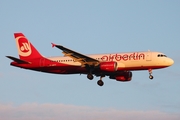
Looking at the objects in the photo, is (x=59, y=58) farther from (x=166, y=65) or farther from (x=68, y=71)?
(x=166, y=65)

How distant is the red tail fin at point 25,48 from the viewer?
84812 millimetres

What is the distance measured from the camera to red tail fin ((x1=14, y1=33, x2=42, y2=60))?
84812 millimetres

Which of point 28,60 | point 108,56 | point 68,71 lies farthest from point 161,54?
point 28,60

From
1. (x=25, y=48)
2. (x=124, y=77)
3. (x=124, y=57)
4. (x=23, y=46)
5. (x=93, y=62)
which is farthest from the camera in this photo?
(x=23, y=46)

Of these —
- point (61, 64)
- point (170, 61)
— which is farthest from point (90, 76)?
point (170, 61)

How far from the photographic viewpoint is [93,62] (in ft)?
259

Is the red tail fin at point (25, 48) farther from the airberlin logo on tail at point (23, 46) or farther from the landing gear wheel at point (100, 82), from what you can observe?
the landing gear wheel at point (100, 82)

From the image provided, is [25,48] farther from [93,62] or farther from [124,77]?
[124,77]

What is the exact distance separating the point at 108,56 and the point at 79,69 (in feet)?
15.7

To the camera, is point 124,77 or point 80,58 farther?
point 124,77

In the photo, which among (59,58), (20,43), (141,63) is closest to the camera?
(141,63)

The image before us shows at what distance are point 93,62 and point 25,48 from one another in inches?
522

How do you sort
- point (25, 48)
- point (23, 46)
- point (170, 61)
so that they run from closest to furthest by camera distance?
point (170, 61), point (25, 48), point (23, 46)

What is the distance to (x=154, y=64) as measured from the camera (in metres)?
76.9
